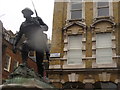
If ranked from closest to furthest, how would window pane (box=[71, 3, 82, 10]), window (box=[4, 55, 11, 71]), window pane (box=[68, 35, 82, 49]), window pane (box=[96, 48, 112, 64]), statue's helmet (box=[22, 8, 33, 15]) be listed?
statue's helmet (box=[22, 8, 33, 15])
window pane (box=[96, 48, 112, 64])
window pane (box=[68, 35, 82, 49])
window pane (box=[71, 3, 82, 10])
window (box=[4, 55, 11, 71])

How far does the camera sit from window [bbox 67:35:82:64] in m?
21.4

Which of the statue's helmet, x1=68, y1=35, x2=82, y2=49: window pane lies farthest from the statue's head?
x1=68, y1=35, x2=82, y2=49: window pane

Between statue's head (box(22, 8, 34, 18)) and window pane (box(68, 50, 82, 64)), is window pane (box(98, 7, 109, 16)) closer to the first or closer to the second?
window pane (box(68, 50, 82, 64))

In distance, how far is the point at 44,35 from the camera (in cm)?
714

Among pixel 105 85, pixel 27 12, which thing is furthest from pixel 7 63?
pixel 27 12

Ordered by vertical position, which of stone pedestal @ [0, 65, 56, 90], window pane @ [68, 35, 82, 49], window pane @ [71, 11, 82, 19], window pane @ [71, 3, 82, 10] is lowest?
stone pedestal @ [0, 65, 56, 90]

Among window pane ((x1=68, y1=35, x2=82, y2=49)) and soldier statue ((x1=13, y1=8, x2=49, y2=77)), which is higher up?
window pane ((x1=68, y1=35, x2=82, y2=49))

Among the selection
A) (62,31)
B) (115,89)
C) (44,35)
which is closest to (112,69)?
(115,89)

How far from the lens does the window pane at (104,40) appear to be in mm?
21188

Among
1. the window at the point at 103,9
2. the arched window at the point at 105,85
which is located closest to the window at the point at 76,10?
the window at the point at 103,9

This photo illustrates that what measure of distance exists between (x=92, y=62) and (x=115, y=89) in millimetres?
2355

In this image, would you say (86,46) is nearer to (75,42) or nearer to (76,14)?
(75,42)

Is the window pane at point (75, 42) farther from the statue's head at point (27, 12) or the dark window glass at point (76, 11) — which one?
the statue's head at point (27, 12)

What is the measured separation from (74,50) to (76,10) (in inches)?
127
